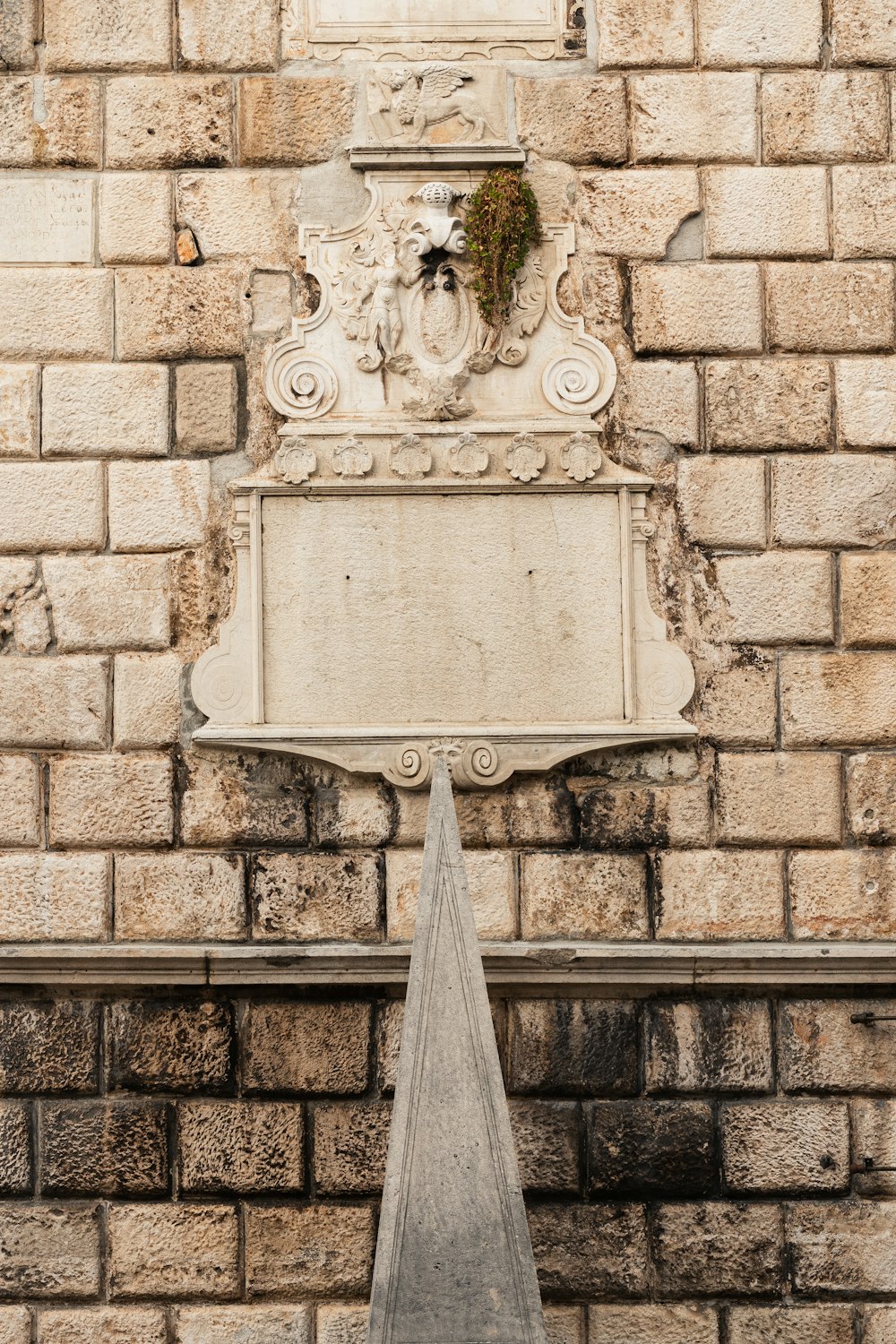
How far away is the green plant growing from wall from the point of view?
499 cm

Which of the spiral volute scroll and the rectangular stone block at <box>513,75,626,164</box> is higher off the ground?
the rectangular stone block at <box>513,75,626,164</box>

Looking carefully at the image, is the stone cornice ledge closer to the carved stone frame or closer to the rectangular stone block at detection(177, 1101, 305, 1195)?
the rectangular stone block at detection(177, 1101, 305, 1195)

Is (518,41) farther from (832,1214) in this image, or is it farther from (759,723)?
(832,1214)

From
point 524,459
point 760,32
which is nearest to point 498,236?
point 524,459

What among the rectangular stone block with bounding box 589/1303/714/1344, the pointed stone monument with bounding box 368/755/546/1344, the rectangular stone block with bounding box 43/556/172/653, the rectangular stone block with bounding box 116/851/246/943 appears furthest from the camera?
the rectangular stone block with bounding box 43/556/172/653

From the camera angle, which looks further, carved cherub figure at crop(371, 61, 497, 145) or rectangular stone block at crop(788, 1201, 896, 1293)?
carved cherub figure at crop(371, 61, 497, 145)

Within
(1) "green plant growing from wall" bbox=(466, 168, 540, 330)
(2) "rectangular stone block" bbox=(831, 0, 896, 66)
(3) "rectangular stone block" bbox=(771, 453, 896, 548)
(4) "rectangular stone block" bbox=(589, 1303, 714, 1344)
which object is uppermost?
(2) "rectangular stone block" bbox=(831, 0, 896, 66)

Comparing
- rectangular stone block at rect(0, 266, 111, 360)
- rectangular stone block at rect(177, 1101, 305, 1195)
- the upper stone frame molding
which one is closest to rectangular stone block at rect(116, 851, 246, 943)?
rectangular stone block at rect(177, 1101, 305, 1195)

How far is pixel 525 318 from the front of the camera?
16.9ft

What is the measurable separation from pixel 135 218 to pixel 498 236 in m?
1.27

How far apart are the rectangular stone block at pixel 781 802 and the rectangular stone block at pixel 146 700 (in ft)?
6.18

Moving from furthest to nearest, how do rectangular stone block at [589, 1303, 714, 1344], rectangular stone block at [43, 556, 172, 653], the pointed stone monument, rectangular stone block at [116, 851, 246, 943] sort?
rectangular stone block at [43, 556, 172, 653] < rectangular stone block at [116, 851, 246, 943] < rectangular stone block at [589, 1303, 714, 1344] < the pointed stone monument

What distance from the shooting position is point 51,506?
511cm

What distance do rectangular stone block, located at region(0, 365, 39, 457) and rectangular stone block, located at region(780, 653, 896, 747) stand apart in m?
2.72
